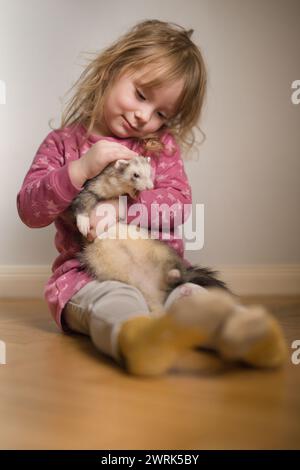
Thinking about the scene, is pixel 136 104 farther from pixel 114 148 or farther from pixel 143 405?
pixel 143 405

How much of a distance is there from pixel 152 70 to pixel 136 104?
81mm

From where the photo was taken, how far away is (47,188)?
1065mm

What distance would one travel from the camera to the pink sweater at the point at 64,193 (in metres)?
1.07

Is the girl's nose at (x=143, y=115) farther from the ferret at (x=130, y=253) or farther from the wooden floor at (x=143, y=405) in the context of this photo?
the wooden floor at (x=143, y=405)

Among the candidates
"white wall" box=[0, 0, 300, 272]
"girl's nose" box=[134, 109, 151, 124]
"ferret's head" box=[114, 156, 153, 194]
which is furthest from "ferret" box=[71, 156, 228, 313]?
"white wall" box=[0, 0, 300, 272]

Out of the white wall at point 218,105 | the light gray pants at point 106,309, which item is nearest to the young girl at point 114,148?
the light gray pants at point 106,309

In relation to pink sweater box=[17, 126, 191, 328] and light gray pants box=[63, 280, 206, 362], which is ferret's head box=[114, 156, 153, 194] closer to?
pink sweater box=[17, 126, 191, 328]

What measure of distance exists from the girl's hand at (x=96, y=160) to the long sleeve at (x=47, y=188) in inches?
0.6

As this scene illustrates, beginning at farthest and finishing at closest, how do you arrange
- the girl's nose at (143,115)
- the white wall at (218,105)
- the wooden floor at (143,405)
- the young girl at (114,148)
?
the white wall at (218,105) < the girl's nose at (143,115) < the young girl at (114,148) < the wooden floor at (143,405)

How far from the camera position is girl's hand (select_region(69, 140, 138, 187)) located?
1.03 metres

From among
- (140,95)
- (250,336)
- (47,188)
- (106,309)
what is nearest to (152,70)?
(140,95)
